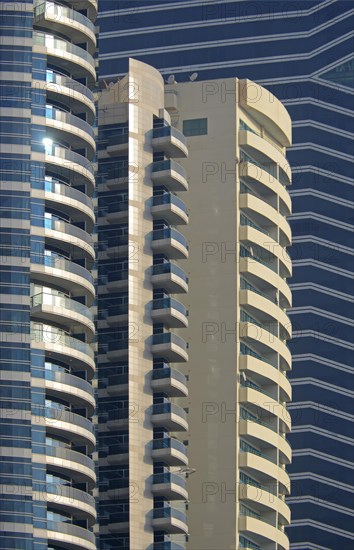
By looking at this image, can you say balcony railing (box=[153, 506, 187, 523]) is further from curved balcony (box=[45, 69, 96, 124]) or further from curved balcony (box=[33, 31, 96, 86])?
curved balcony (box=[33, 31, 96, 86])

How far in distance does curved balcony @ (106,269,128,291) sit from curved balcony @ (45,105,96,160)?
12.6 meters

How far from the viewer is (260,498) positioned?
192 metres

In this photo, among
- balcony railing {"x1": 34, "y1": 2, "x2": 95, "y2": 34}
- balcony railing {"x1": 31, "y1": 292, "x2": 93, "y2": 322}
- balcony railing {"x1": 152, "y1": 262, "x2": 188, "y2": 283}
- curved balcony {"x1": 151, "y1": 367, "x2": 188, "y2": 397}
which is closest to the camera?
balcony railing {"x1": 31, "y1": 292, "x2": 93, "y2": 322}

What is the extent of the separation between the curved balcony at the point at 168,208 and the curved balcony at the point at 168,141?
4.62 metres

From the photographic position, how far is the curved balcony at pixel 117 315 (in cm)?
18412

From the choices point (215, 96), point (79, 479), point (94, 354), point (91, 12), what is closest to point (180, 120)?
point (215, 96)

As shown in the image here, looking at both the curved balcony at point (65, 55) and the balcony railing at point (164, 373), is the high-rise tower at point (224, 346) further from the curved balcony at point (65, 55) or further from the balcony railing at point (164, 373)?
the curved balcony at point (65, 55)

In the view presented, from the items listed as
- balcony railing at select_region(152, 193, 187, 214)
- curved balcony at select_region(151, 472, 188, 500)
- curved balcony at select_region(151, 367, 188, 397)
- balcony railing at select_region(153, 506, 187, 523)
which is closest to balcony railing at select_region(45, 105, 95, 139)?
balcony railing at select_region(152, 193, 187, 214)

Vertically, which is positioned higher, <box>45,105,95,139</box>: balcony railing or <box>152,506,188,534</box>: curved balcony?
<box>45,105,95,139</box>: balcony railing

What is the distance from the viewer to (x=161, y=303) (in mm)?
185750

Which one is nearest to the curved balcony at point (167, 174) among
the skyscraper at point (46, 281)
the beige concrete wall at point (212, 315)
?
the beige concrete wall at point (212, 315)

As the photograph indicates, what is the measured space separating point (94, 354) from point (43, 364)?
15.0 meters

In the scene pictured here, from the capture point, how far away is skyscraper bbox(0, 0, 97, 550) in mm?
164125

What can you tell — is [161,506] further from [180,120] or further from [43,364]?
[180,120]
